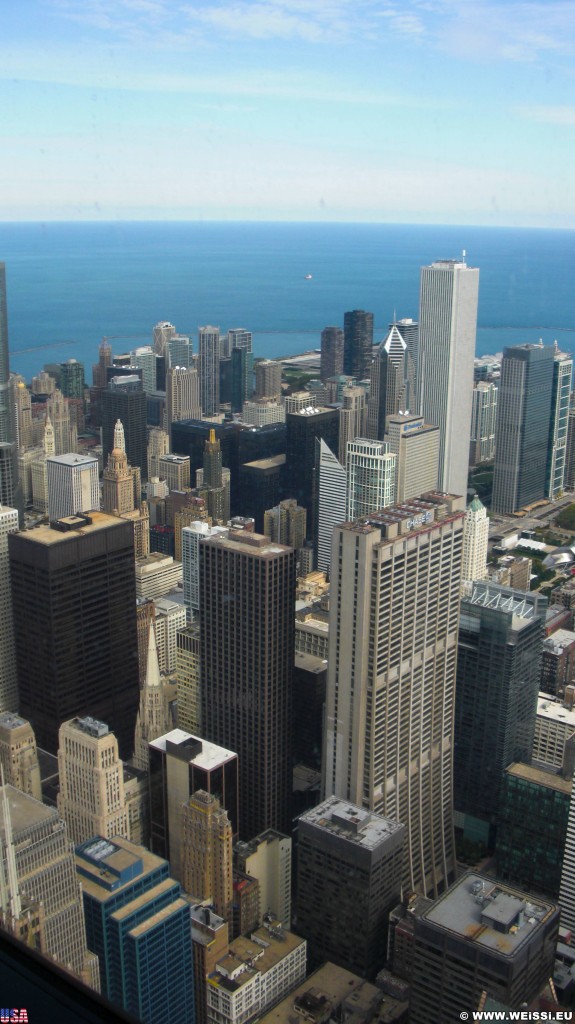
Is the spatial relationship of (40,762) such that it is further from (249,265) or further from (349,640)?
(249,265)

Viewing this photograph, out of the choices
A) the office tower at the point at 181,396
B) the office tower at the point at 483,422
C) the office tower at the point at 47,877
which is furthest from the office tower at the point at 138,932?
the office tower at the point at 181,396

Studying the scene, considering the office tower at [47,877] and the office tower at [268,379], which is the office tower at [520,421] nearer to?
the office tower at [268,379]

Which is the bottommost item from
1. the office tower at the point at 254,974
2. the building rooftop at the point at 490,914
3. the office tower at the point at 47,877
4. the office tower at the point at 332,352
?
the office tower at the point at 254,974

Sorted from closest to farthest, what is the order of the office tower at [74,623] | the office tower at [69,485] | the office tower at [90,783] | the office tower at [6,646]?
the office tower at [90,783]
the office tower at [74,623]
the office tower at [6,646]
the office tower at [69,485]

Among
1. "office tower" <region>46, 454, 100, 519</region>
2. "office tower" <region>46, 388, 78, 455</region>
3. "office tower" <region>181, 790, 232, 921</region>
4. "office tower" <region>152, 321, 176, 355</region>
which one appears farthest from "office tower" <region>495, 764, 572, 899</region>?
"office tower" <region>152, 321, 176, 355</region>

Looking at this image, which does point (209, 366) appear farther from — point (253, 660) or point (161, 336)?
point (253, 660)

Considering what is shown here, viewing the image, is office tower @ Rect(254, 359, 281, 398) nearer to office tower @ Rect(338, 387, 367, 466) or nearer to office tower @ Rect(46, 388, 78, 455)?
office tower @ Rect(338, 387, 367, 466)

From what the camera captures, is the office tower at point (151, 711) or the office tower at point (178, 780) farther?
the office tower at point (151, 711)

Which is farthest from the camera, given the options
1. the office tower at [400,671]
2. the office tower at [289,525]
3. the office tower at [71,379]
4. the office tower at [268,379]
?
the office tower at [268,379]
